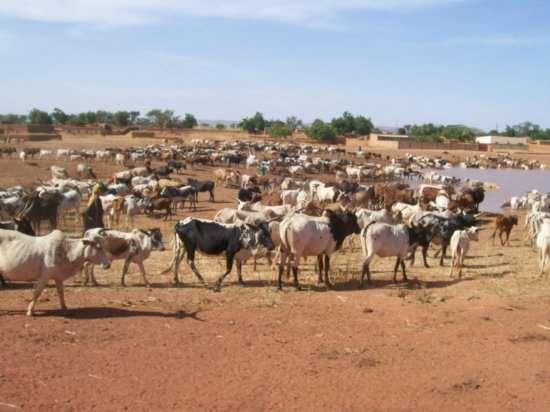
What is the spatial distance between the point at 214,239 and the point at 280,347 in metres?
4.83

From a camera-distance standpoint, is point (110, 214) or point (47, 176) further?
point (47, 176)

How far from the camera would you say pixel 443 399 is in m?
8.81

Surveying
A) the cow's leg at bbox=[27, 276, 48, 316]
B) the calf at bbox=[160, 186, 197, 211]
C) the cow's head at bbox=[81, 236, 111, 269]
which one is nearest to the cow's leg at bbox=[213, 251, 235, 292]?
the cow's head at bbox=[81, 236, 111, 269]

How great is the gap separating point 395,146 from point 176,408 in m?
101

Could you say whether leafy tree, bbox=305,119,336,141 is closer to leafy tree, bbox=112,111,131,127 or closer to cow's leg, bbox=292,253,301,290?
leafy tree, bbox=112,111,131,127

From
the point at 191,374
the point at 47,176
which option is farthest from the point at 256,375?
the point at 47,176

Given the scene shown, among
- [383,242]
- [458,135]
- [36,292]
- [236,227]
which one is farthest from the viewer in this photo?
[458,135]

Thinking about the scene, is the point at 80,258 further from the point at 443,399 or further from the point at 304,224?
the point at 443,399

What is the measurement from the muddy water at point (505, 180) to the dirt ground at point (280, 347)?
2844cm

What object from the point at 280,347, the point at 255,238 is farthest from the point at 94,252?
the point at 255,238

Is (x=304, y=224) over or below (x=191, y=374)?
over

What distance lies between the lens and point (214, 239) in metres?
14.9

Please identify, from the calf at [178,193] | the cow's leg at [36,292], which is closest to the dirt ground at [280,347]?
the cow's leg at [36,292]

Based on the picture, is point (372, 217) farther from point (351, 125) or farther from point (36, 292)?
point (351, 125)
